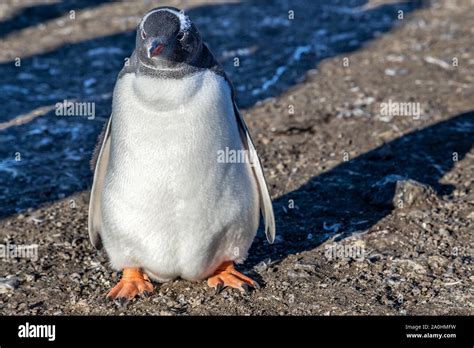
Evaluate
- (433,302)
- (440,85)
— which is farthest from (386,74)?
(433,302)

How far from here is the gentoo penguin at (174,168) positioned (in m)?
3.79

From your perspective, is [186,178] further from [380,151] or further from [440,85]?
[440,85]

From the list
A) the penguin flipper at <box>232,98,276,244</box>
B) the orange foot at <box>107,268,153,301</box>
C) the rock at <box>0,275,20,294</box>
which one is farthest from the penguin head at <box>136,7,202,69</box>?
the rock at <box>0,275,20,294</box>

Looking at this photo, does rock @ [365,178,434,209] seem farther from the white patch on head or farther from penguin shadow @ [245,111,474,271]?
the white patch on head

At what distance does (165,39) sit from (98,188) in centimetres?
→ 98

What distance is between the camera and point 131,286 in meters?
4.06

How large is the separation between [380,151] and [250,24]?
11.2 ft

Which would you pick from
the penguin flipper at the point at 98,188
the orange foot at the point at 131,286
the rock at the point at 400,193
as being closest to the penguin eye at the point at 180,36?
the penguin flipper at the point at 98,188

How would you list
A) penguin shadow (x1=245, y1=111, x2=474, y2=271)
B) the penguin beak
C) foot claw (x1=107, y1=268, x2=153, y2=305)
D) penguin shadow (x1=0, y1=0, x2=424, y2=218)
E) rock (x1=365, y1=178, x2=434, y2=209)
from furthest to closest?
penguin shadow (x1=0, y1=0, x2=424, y2=218)
rock (x1=365, y1=178, x2=434, y2=209)
penguin shadow (x1=245, y1=111, x2=474, y2=271)
foot claw (x1=107, y1=268, x2=153, y2=305)
the penguin beak

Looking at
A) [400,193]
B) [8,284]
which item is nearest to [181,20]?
[8,284]

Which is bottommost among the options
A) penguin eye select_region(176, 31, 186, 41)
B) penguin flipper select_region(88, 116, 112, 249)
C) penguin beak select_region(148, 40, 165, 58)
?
penguin flipper select_region(88, 116, 112, 249)

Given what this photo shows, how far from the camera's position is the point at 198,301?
4043mm

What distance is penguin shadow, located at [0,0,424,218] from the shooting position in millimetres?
5738

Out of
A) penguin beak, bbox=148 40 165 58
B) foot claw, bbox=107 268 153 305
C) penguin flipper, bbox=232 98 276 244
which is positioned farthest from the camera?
penguin flipper, bbox=232 98 276 244
